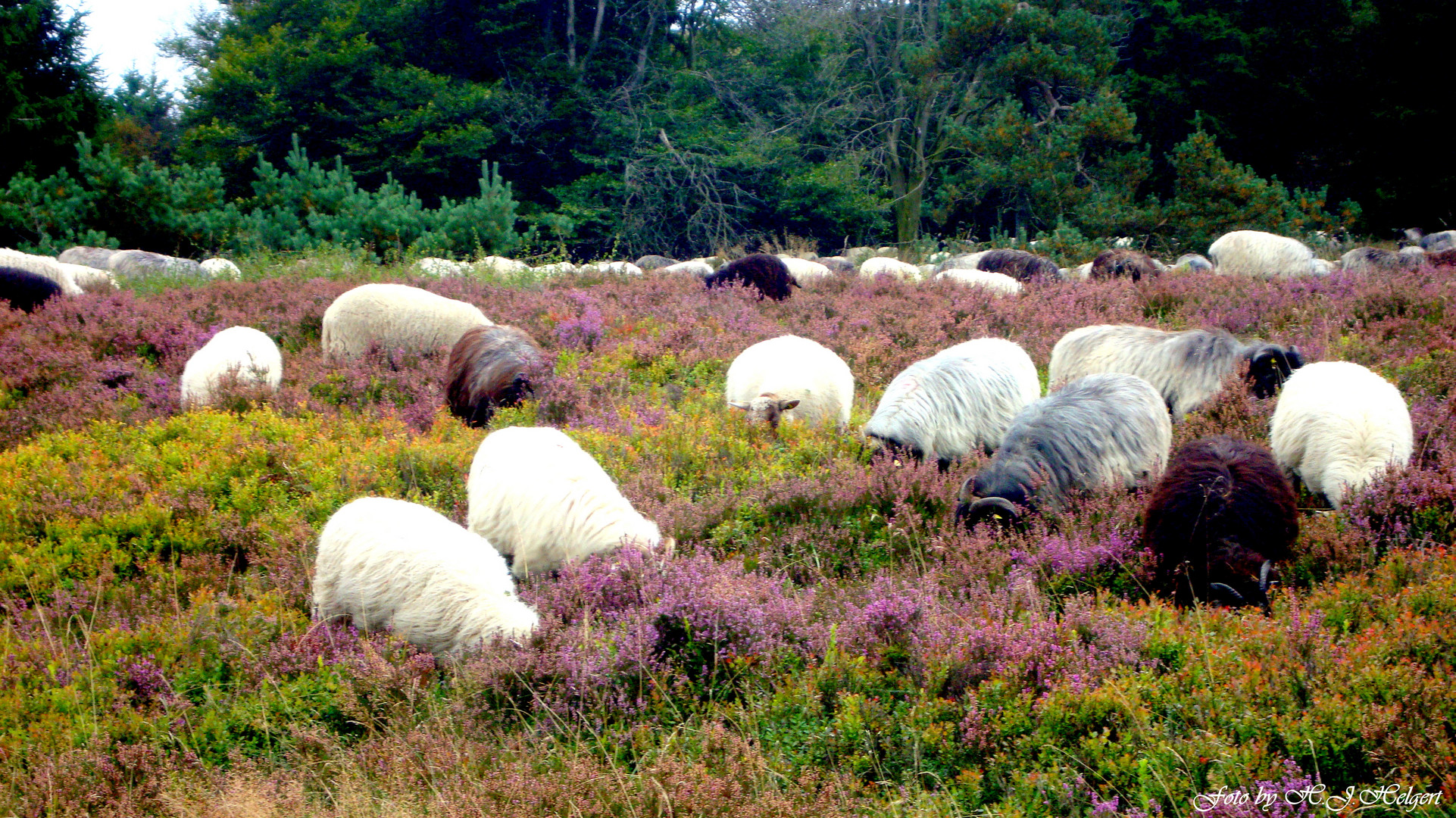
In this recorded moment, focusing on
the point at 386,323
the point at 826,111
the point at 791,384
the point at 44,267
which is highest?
the point at 826,111

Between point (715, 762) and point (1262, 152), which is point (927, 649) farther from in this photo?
point (1262, 152)

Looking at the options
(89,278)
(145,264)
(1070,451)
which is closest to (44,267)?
(89,278)

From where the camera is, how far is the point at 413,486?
21.0 feet

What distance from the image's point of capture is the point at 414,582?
15.3ft

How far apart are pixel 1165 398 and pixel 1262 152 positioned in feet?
98.2

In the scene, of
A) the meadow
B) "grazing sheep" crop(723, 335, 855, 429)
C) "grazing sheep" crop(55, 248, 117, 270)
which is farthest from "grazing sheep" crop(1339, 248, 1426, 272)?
"grazing sheep" crop(55, 248, 117, 270)

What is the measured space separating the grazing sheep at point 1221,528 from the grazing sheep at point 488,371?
17.3 ft

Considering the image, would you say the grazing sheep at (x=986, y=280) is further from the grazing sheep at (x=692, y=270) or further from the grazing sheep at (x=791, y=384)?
the grazing sheep at (x=791, y=384)

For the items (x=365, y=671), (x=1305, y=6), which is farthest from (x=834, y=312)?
(x=1305, y=6)

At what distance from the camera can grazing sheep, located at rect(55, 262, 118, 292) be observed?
12617mm

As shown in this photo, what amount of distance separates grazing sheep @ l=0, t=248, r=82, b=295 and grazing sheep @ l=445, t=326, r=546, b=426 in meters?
6.83

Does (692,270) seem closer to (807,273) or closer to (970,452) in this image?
(807,273)

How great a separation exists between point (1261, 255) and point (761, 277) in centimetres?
1032
